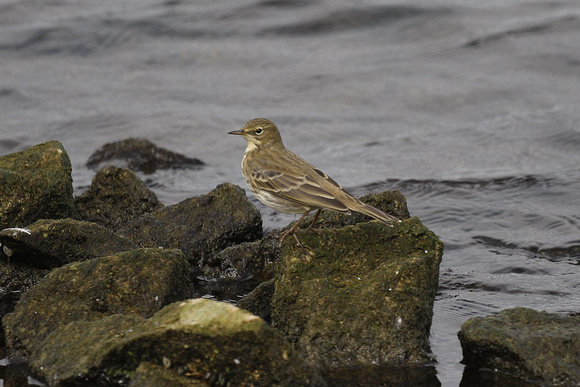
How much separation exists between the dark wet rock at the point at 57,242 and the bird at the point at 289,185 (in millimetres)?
1536

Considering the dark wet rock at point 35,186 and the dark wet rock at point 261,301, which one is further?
the dark wet rock at point 35,186

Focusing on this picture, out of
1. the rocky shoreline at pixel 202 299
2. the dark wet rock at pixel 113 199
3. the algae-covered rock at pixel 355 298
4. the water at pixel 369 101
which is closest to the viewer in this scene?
the rocky shoreline at pixel 202 299

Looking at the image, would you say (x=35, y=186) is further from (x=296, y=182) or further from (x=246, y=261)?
(x=296, y=182)

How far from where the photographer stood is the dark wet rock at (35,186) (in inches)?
311

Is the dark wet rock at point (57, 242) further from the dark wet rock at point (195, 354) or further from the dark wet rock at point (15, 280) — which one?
the dark wet rock at point (195, 354)

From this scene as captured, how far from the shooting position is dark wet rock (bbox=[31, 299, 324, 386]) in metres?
5.21

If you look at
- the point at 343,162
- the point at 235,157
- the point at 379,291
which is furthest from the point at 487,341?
the point at 235,157

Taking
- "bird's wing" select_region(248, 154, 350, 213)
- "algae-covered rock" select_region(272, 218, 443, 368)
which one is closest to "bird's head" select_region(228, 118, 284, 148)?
"bird's wing" select_region(248, 154, 350, 213)

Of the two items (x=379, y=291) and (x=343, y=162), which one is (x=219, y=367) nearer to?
(x=379, y=291)

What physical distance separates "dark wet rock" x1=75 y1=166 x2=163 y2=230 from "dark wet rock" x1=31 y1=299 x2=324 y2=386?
3860mm

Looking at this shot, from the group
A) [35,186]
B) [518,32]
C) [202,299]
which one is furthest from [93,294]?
[518,32]

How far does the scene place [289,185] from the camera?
7.75m

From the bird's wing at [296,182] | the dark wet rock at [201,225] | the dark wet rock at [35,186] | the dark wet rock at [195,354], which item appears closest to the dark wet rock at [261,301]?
the bird's wing at [296,182]

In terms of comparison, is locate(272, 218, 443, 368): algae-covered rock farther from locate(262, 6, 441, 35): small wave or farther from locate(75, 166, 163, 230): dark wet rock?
locate(262, 6, 441, 35): small wave
